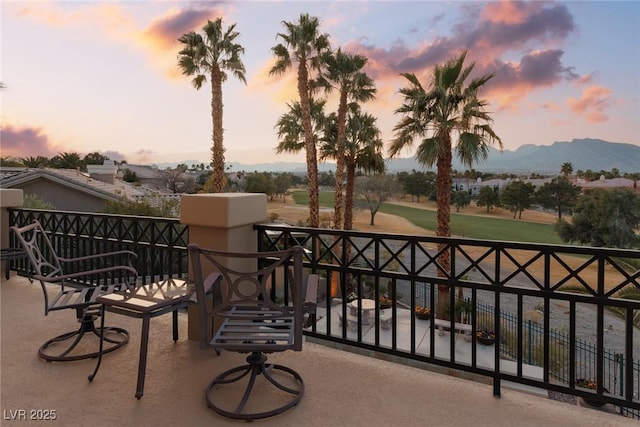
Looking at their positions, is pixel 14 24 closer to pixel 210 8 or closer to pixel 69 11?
pixel 69 11

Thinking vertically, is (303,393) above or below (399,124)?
below

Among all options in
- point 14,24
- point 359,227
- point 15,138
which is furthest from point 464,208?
point 14,24

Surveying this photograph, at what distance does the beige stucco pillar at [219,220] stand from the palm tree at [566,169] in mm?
53559

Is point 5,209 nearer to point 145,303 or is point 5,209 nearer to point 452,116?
point 145,303

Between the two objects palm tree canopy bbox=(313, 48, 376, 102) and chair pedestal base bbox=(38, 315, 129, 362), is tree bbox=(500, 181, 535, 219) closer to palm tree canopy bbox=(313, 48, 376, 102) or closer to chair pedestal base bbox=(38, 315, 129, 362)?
palm tree canopy bbox=(313, 48, 376, 102)

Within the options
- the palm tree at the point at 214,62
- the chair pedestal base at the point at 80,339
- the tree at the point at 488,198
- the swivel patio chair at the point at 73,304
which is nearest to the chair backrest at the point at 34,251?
the swivel patio chair at the point at 73,304

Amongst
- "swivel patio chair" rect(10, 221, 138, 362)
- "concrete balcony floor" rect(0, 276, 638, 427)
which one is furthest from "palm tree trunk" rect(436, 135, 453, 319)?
"swivel patio chair" rect(10, 221, 138, 362)

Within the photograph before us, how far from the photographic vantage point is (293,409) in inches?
97.7

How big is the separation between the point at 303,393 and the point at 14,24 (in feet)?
33.6

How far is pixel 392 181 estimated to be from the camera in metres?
50.1

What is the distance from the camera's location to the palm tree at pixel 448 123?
14719 millimetres

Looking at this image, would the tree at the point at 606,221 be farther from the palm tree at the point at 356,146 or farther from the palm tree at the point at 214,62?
the palm tree at the point at 214,62

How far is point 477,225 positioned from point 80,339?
184 ft

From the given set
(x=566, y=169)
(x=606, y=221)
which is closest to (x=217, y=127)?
(x=606, y=221)
